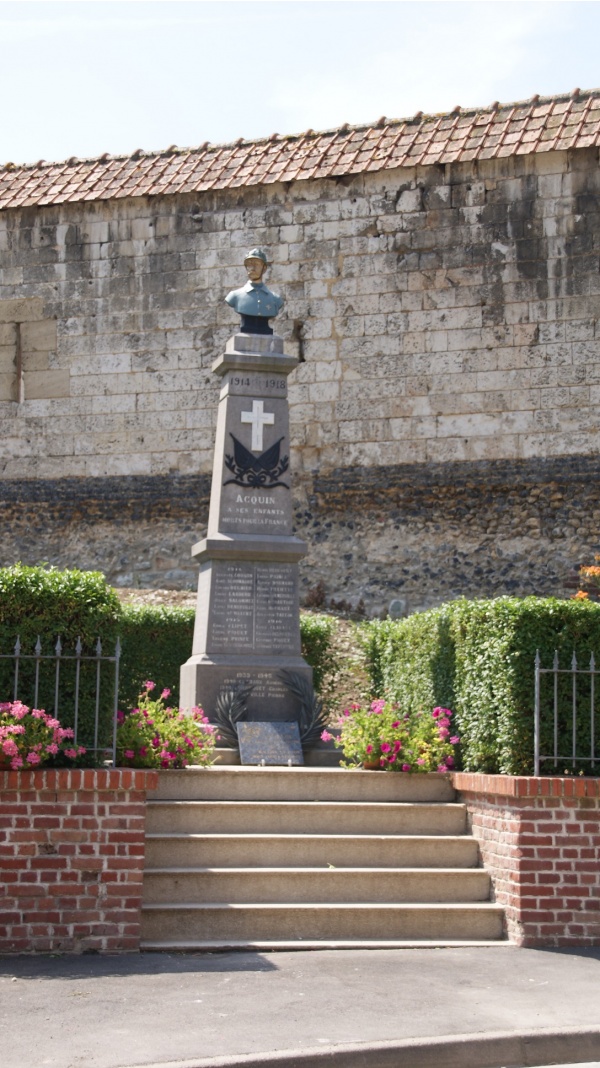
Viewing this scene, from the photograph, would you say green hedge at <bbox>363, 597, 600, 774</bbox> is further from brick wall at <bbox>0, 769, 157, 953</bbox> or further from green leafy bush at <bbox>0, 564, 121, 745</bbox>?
green leafy bush at <bbox>0, 564, 121, 745</bbox>

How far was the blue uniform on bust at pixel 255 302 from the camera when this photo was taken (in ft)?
35.6

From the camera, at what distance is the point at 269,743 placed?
31.2 feet

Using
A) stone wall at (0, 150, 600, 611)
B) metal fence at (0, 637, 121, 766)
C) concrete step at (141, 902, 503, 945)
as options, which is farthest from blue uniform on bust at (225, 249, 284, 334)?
stone wall at (0, 150, 600, 611)

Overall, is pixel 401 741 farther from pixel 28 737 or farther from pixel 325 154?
pixel 325 154

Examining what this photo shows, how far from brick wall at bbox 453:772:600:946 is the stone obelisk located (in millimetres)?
2837

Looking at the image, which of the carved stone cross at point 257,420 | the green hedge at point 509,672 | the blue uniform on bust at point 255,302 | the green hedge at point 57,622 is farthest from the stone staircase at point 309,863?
the blue uniform on bust at point 255,302

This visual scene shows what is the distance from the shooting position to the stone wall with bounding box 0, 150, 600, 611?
15.8m

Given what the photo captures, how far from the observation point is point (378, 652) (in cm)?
1088

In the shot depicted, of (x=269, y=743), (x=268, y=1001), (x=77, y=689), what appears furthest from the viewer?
(x=269, y=743)

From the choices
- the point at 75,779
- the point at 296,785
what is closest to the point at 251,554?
the point at 296,785

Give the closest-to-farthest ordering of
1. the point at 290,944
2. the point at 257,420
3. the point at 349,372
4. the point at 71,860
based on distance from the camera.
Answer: the point at 71,860 → the point at 290,944 → the point at 257,420 → the point at 349,372

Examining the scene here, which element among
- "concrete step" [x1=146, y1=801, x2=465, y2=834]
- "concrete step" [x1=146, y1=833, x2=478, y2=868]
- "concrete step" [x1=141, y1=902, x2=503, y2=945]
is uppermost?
"concrete step" [x1=146, y1=801, x2=465, y2=834]

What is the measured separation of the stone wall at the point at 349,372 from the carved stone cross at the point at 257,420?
18.8 feet

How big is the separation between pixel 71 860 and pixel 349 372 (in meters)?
10.5
